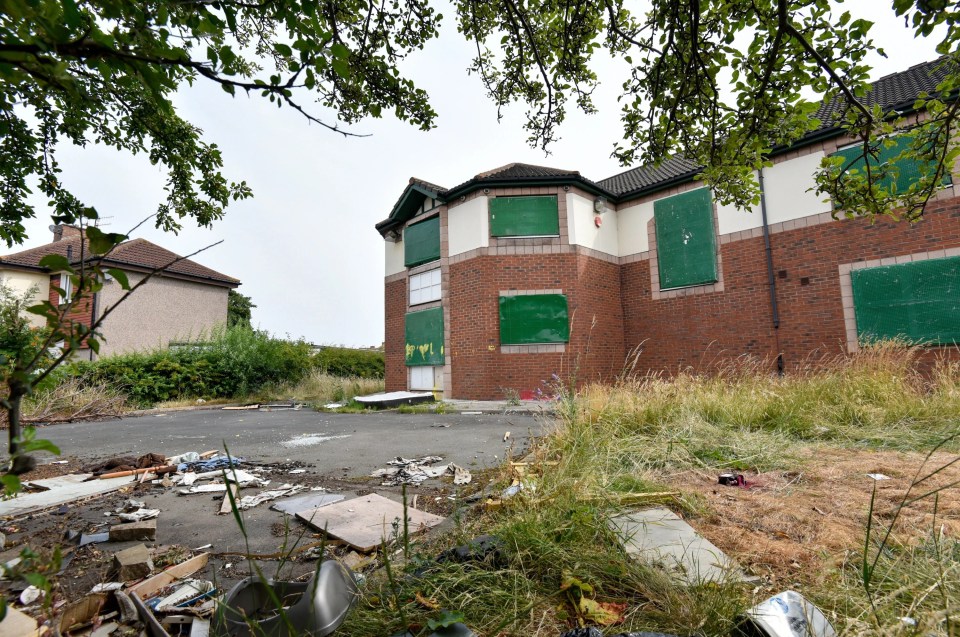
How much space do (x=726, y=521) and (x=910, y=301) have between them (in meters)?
10.3

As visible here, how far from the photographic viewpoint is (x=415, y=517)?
9.85 feet

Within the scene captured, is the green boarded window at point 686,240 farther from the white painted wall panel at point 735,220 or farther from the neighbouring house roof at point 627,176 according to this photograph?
the neighbouring house roof at point 627,176

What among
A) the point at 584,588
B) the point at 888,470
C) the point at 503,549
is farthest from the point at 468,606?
the point at 888,470

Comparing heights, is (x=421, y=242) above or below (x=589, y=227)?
above

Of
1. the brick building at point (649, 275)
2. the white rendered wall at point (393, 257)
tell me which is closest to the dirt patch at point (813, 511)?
the brick building at point (649, 275)

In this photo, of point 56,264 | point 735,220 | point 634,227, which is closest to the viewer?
point 56,264

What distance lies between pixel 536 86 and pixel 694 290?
968 centimetres

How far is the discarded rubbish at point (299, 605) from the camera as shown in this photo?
1.50 metres

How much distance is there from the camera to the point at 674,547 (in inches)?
82.6

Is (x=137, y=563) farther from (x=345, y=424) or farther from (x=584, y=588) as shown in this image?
(x=345, y=424)

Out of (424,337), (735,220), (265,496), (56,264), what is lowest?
(265,496)

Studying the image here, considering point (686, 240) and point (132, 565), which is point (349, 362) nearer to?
point (686, 240)

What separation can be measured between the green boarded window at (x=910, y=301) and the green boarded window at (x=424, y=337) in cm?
1049

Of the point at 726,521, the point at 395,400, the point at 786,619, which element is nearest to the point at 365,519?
the point at 726,521
